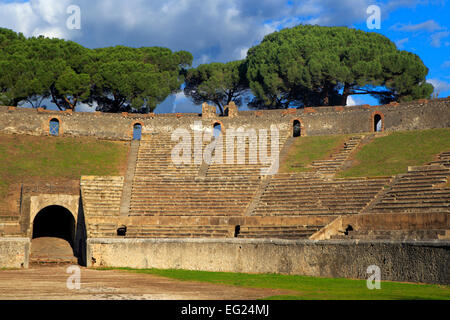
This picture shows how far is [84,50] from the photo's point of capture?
52.0m

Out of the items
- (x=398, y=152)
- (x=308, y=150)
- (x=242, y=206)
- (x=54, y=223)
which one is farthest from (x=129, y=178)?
(x=398, y=152)

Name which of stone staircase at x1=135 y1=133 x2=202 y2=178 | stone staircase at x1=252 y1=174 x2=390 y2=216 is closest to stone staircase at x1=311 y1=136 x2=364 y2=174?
stone staircase at x1=252 y1=174 x2=390 y2=216

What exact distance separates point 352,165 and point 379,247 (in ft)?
55.8

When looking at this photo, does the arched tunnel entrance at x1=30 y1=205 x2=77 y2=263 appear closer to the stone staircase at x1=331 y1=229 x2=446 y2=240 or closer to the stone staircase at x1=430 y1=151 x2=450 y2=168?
the stone staircase at x1=331 y1=229 x2=446 y2=240

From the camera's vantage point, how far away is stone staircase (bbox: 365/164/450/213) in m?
26.4

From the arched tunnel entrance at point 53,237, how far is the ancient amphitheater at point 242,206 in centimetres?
11

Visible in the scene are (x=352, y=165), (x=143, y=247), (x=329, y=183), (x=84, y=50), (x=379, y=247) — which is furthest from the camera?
(x=84, y=50)

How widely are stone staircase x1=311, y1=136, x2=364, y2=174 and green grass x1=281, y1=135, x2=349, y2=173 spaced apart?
1.66 ft

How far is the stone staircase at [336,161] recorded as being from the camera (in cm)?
3576

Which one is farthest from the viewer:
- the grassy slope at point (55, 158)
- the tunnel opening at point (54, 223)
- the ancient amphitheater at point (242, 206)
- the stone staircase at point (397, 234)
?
the grassy slope at point (55, 158)

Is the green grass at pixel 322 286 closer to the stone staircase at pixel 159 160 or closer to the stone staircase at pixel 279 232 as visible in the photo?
the stone staircase at pixel 279 232

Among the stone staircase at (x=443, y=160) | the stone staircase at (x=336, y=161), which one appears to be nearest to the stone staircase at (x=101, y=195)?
the stone staircase at (x=336, y=161)
